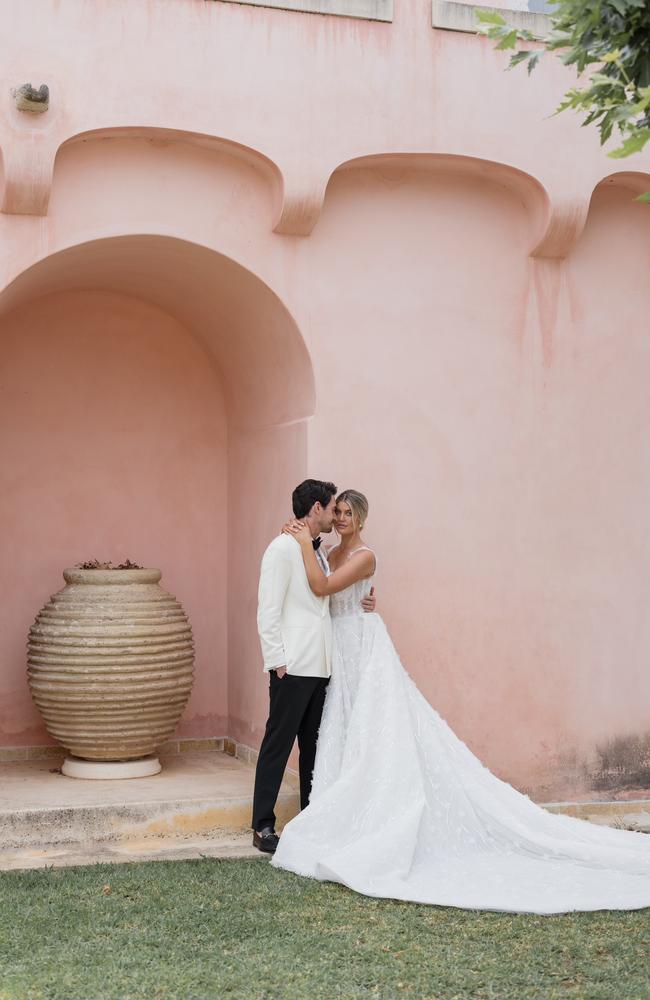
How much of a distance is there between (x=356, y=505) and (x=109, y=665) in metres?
1.74

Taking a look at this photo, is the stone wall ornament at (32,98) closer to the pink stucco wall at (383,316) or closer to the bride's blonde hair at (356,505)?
the pink stucco wall at (383,316)

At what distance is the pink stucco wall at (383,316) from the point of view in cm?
639

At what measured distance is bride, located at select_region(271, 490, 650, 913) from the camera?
5.35m

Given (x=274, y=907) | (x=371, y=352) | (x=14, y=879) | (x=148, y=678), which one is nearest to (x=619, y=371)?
(x=371, y=352)

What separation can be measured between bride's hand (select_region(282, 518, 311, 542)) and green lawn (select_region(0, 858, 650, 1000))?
1.66m

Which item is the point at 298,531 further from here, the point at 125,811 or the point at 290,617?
the point at 125,811

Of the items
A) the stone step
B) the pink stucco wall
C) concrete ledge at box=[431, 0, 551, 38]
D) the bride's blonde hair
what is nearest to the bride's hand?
the bride's blonde hair

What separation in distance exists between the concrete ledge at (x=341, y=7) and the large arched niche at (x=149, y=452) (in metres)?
Result: 1.60

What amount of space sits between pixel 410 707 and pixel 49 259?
3.03 meters

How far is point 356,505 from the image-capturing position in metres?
6.36

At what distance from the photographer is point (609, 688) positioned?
23.9 ft

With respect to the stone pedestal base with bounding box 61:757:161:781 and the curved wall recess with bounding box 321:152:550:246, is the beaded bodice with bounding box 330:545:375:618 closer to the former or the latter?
the stone pedestal base with bounding box 61:757:161:781

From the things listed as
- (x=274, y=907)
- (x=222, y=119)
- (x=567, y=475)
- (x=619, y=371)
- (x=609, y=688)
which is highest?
(x=222, y=119)

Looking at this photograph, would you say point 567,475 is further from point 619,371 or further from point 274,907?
point 274,907
